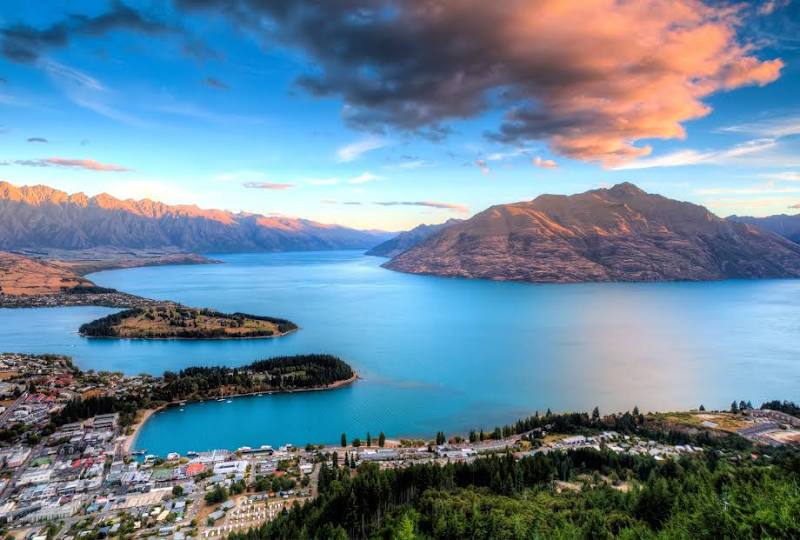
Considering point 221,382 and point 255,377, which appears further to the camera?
point 255,377

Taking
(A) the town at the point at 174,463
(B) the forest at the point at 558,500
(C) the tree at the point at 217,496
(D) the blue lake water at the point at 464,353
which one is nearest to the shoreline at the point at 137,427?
(A) the town at the point at 174,463

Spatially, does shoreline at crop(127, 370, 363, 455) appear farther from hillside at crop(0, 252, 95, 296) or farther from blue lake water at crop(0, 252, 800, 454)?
hillside at crop(0, 252, 95, 296)

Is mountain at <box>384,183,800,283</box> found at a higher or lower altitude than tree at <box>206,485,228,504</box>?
higher

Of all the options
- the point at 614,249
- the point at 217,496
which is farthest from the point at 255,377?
the point at 614,249

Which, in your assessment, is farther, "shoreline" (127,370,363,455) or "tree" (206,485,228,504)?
"shoreline" (127,370,363,455)

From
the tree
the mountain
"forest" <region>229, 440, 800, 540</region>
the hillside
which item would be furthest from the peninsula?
the mountain

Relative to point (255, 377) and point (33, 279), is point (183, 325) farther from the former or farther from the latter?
point (33, 279)
